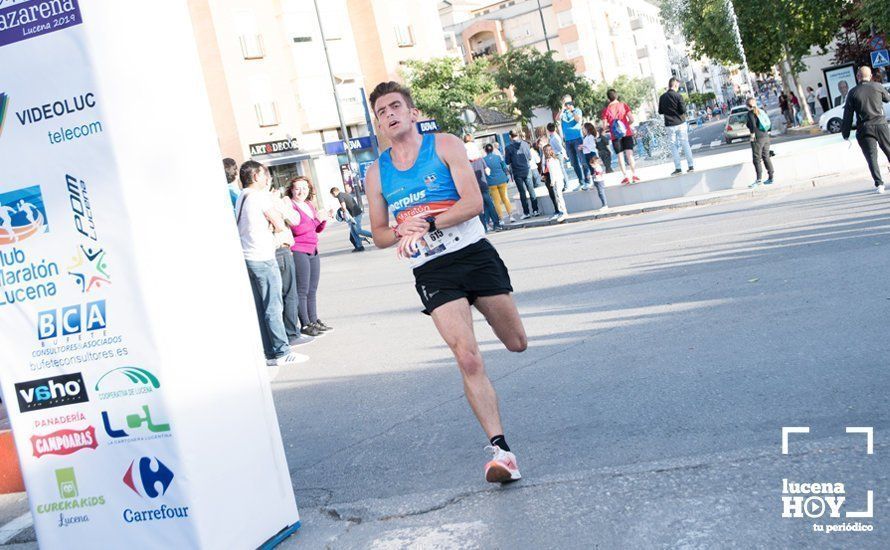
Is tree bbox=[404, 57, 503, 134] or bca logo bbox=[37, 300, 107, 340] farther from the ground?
tree bbox=[404, 57, 503, 134]

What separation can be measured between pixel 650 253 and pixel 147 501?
969cm

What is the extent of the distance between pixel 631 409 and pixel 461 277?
1.47m

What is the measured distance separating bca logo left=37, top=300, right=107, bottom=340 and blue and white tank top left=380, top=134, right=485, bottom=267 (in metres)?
1.60

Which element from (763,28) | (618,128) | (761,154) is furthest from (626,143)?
(763,28)

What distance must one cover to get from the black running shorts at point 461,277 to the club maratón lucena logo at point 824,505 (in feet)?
5.86

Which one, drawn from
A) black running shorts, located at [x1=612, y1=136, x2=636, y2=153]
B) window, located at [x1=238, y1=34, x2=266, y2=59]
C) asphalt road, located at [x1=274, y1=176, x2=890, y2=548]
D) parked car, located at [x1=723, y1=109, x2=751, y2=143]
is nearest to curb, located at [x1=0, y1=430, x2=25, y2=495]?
asphalt road, located at [x1=274, y1=176, x2=890, y2=548]

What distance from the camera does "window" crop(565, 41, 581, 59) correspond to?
320 ft

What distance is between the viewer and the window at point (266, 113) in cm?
5659

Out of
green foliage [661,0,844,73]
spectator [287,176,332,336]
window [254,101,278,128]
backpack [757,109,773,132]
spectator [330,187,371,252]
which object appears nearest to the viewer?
spectator [287,176,332,336]

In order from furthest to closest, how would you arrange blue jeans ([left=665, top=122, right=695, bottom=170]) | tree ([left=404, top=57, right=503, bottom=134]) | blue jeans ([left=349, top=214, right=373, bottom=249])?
tree ([left=404, top=57, right=503, bottom=134]) < blue jeans ([left=349, top=214, right=373, bottom=249]) < blue jeans ([left=665, top=122, right=695, bottom=170])

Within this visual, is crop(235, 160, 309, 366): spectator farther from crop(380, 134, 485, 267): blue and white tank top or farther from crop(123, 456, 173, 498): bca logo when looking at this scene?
crop(123, 456, 173, 498): bca logo

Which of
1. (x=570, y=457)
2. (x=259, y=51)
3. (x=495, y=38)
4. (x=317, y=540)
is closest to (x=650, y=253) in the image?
(x=570, y=457)

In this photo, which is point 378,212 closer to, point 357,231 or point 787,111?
point 357,231

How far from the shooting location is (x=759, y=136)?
18.5m
